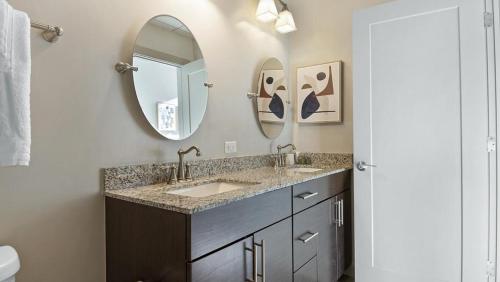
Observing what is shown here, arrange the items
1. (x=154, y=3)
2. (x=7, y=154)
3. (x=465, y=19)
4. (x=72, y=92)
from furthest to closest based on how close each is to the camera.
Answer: (x=465, y=19), (x=154, y=3), (x=72, y=92), (x=7, y=154)

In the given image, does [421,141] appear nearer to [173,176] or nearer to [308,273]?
[308,273]

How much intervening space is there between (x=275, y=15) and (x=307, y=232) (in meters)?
1.67

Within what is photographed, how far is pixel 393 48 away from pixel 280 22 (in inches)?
37.1

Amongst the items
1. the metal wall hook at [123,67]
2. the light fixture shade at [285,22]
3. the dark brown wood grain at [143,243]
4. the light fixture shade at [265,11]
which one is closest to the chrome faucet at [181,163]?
the dark brown wood grain at [143,243]

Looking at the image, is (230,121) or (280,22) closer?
(230,121)

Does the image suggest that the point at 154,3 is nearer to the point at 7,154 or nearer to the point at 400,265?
the point at 7,154

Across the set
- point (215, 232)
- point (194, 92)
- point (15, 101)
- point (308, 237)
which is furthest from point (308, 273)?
point (15, 101)

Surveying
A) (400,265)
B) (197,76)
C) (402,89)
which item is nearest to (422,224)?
(400,265)

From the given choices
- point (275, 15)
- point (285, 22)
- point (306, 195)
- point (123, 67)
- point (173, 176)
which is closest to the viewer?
point (123, 67)

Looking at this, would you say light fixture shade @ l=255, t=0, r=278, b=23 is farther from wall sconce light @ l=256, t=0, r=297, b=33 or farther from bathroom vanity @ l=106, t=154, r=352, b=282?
bathroom vanity @ l=106, t=154, r=352, b=282

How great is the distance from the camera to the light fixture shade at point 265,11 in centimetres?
220

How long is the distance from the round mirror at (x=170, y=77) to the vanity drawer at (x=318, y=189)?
2.36 feet

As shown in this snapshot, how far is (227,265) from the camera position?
1.10 meters

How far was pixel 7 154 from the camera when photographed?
2.88 ft
